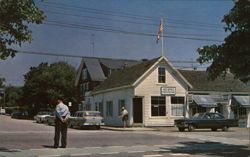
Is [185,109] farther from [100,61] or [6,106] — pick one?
[6,106]

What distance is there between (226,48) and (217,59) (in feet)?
2.02

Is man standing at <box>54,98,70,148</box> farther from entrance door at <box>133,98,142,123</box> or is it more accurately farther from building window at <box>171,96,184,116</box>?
building window at <box>171,96,184,116</box>

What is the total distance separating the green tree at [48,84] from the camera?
7575cm

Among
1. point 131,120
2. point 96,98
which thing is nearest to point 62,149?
point 131,120

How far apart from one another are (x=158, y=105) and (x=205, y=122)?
27.5 feet

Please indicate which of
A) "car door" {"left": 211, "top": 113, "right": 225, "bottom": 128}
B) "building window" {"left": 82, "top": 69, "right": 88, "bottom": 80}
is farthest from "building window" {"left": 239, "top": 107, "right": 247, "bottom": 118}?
"building window" {"left": 82, "top": 69, "right": 88, "bottom": 80}

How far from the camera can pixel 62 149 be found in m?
18.7

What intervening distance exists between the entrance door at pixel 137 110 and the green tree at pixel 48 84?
2796 cm

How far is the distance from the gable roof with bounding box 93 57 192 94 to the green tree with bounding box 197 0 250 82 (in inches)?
1012

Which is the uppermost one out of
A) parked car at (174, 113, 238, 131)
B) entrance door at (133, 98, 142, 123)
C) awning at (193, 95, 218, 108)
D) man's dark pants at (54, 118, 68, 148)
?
awning at (193, 95, 218, 108)

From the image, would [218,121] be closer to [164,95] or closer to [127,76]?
[164,95]

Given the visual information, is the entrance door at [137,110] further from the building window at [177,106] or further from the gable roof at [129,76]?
the building window at [177,106]

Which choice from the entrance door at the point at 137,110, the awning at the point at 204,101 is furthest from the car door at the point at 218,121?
the entrance door at the point at 137,110

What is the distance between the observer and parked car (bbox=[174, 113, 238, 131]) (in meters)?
38.4
